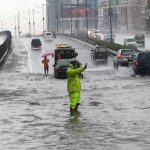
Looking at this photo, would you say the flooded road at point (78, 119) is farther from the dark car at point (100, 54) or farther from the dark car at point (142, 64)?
the dark car at point (100, 54)

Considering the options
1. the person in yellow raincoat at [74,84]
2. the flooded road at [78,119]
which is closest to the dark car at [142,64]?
the flooded road at [78,119]

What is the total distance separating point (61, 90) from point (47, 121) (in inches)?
466

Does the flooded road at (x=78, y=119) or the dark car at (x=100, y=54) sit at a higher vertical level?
the flooded road at (x=78, y=119)

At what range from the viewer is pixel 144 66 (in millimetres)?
37500

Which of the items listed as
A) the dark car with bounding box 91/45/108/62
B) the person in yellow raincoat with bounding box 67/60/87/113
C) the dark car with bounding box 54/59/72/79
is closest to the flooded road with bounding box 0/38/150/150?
the person in yellow raincoat with bounding box 67/60/87/113

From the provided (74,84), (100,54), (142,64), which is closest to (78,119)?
(74,84)

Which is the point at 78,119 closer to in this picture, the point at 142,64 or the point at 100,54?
the point at 142,64

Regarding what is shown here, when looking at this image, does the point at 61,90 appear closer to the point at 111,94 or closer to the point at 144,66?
the point at 111,94

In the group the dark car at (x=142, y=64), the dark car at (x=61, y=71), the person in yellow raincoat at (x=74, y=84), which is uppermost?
the person in yellow raincoat at (x=74, y=84)

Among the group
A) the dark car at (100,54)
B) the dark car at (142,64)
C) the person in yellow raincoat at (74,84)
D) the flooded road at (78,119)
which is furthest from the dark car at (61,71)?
the dark car at (100,54)

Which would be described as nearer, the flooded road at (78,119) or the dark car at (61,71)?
the flooded road at (78,119)

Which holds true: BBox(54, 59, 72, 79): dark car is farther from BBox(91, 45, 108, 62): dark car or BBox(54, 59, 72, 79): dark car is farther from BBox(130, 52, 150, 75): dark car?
BBox(91, 45, 108, 62): dark car

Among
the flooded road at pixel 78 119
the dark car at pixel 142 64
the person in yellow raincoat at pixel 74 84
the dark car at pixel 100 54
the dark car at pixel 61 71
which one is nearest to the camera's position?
the flooded road at pixel 78 119

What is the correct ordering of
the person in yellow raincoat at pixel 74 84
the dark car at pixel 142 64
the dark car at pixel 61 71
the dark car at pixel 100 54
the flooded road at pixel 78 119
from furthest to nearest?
the dark car at pixel 100 54
the dark car at pixel 61 71
the dark car at pixel 142 64
the person in yellow raincoat at pixel 74 84
the flooded road at pixel 78 119
